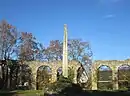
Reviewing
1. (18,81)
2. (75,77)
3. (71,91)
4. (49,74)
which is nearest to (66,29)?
(71,91)

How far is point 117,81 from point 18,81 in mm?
19490

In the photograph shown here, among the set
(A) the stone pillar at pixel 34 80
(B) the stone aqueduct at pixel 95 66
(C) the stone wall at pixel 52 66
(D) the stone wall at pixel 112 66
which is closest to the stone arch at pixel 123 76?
(D) the stone wall at pixel 112 66

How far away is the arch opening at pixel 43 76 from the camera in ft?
167

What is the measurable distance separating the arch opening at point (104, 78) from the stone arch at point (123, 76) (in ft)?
5.20

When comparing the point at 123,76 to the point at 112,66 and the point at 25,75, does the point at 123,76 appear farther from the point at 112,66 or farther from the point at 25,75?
the point at 25,75

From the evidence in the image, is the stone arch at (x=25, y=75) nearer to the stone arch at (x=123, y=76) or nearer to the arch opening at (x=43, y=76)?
the arch opening at (x=43, y=76)

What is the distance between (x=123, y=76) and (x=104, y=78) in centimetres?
425

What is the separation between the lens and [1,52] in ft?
158

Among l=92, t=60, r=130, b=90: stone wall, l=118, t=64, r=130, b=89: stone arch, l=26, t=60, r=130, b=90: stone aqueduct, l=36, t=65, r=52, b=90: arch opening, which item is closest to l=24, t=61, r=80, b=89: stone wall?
l=26, t=60, r=130, b=90: stone aqueduct

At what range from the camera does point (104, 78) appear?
5106 cm

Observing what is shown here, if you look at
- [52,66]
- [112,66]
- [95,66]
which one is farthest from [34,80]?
[112,66]

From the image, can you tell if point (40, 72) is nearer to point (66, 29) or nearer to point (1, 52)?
point (1, 52)

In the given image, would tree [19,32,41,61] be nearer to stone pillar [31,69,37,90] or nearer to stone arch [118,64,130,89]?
stone pillar [31,69,37,90]

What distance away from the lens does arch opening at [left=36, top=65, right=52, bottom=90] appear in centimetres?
5078
